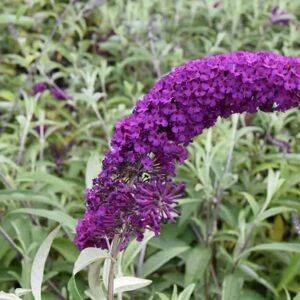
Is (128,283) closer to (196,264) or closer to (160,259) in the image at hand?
(160,259)

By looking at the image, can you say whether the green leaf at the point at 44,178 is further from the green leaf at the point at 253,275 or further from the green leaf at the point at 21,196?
the green leaf at the point at 253,275

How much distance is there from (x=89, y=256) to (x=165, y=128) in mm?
439

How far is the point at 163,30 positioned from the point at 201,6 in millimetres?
445

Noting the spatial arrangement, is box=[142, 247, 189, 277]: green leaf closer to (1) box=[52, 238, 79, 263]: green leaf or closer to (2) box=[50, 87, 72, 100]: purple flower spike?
(1) box=[52, 238, 79, 263]: green leaf

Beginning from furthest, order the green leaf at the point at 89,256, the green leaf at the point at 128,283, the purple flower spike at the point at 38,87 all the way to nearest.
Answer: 1. the purple flower spike at the point at 38,87
2. the green leaf at the point at 128,283
3. the green leaf at the point at 89,256

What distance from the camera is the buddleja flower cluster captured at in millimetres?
1575

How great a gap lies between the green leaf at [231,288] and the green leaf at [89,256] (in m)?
0.82

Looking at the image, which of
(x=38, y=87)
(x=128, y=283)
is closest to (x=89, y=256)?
(x=128, y=283)

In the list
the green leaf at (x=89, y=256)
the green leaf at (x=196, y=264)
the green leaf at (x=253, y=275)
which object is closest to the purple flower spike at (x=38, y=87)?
the green leaf at (x=196, y=264)

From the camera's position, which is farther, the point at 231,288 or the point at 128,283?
the point at 231,288

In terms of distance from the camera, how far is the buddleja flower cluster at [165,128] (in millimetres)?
1575

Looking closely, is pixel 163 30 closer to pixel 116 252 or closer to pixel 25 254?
pixel 25 254

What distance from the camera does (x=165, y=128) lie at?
1.63 m

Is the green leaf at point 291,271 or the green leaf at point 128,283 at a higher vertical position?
the green leaf at point 128,283
